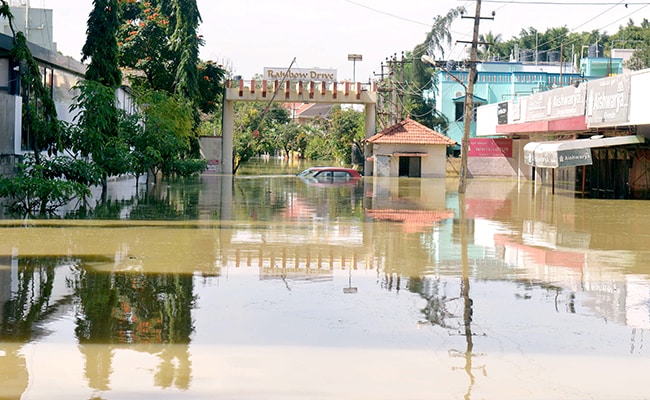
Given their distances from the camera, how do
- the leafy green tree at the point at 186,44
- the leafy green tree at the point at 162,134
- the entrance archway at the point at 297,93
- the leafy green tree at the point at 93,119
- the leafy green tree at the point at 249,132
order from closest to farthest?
the leafy green tree at the point at 93,119 < the leafy green tree at the point at 162,134 < the leafy green tree at the point at 186,44 < the entrance archway at the point at 297,93 < the leafy green tree at the point at 249,132

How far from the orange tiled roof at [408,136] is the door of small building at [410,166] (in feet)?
5.33

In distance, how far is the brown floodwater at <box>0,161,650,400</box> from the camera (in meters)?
7.20

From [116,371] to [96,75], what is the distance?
25.6 metres

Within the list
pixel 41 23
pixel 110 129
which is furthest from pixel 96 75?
pixel 41 23

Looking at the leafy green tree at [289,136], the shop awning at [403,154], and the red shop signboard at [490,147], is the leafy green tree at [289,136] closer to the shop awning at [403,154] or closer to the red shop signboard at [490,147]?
the red shop signboard at [490,147]

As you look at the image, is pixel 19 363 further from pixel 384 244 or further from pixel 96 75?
pixel 96 75

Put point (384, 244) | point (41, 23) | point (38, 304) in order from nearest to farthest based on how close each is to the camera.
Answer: point (38, 304) → point (384, 244) → point (41, 23)

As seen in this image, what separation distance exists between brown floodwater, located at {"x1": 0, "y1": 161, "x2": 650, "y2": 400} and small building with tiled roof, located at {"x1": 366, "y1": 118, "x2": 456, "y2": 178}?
120 feet

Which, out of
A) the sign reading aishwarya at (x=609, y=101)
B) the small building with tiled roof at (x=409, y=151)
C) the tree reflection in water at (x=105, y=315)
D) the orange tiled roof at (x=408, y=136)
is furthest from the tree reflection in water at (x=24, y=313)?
the small building with tiled roof at (x=409, y=151)

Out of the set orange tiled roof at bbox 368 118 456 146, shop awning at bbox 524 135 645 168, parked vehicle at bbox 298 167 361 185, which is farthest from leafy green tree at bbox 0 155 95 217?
orange tiled roof at bbox 368 118 456 146

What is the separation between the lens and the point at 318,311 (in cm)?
1015

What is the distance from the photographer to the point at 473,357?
26.4ft

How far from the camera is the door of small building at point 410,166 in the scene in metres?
58.2

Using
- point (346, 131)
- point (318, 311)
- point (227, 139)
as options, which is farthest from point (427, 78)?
point (318, 311)
